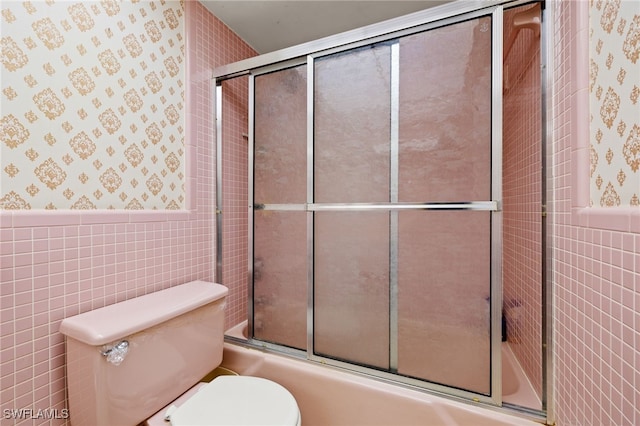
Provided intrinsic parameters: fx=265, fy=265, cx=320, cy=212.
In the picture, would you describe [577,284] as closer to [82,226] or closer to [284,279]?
[284,279]

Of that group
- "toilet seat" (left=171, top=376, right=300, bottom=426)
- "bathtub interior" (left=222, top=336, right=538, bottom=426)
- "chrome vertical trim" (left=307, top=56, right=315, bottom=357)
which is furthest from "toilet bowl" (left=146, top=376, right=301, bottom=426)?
"chrome vertical trim" (left=307, top=56, right=315, bottom=357)

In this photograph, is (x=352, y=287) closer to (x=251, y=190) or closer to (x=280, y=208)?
(x=280, y=208)

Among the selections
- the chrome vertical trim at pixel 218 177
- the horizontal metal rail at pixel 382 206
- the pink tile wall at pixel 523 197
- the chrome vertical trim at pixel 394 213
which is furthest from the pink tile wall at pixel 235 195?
the pink tile wall at pixel 523 197

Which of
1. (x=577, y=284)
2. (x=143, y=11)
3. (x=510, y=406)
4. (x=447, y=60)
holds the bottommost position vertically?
(x=510, y=406)

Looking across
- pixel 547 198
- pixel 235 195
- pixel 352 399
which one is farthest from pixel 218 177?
pixel 547 198

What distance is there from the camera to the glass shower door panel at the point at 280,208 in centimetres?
→ 138

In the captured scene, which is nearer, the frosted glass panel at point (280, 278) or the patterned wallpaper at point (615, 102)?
the patterned wallpaper at point (615, 102)

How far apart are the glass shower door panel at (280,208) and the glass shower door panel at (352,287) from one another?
0.11 m

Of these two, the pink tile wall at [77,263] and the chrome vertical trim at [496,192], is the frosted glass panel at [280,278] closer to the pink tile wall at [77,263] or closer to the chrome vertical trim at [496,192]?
the pink tile wall at [77,263]

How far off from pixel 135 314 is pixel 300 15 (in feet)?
5.69

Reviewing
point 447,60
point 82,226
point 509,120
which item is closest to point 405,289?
point 509,120

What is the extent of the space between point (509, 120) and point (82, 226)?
1686 mm

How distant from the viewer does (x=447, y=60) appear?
106 cm

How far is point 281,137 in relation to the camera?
1432 millimetres
